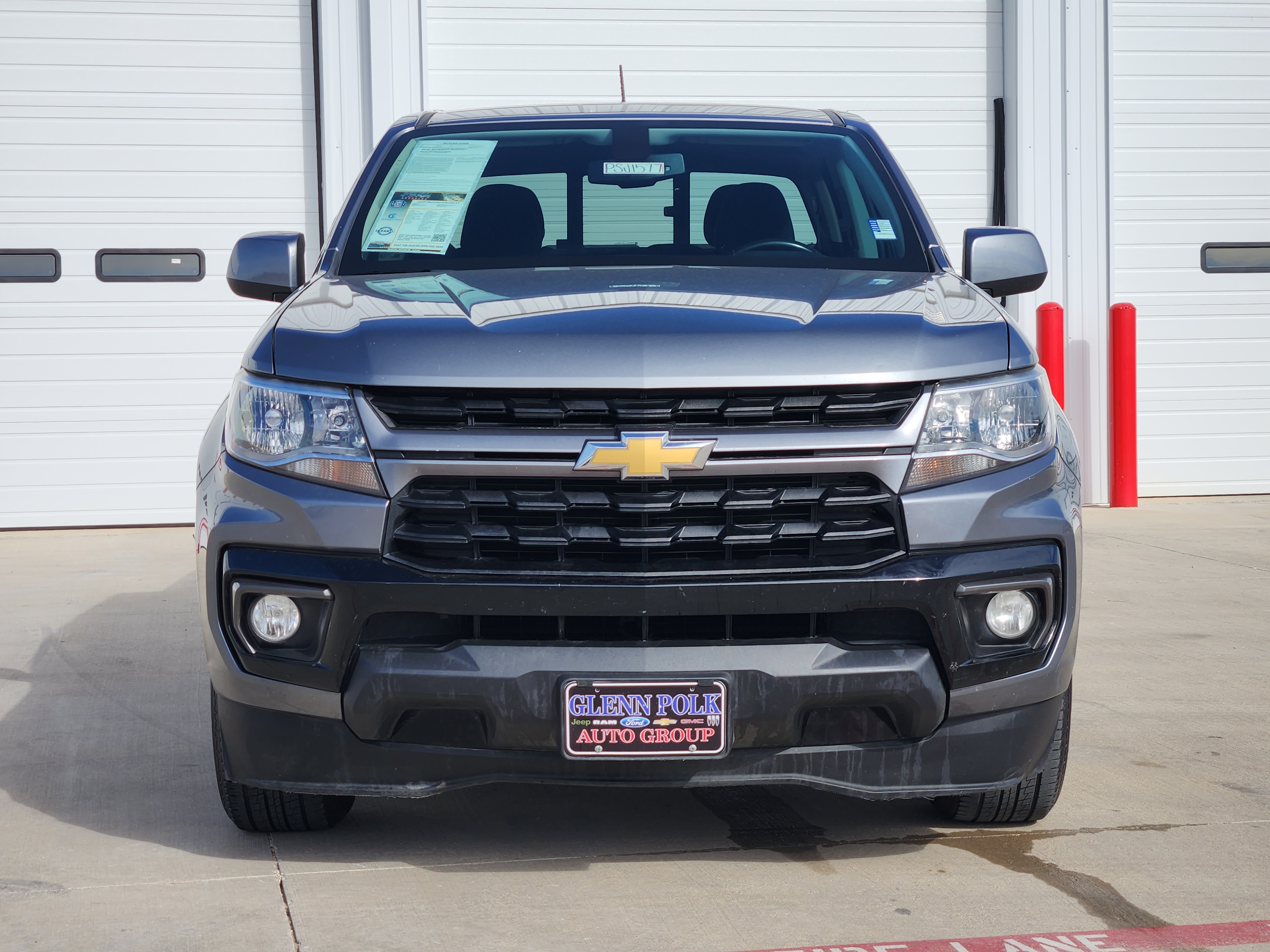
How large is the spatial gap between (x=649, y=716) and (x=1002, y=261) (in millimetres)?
1781

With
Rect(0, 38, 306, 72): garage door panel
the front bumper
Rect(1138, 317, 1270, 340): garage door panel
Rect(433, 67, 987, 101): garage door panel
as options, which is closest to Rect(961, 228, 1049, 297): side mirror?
the front bumper

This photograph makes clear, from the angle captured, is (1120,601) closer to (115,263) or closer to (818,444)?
(818,444)

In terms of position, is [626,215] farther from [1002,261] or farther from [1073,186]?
[1073,186]

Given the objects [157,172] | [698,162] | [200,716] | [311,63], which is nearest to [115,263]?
[157,172]

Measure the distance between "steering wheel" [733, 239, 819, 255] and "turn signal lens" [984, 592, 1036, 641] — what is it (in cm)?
126

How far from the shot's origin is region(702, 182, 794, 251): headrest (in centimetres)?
391

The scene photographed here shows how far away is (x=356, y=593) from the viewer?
278 centimetres

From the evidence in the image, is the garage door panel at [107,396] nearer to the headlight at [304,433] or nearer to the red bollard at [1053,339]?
the red bollard at [1053,339]

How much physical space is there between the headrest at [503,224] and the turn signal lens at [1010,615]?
1.53m

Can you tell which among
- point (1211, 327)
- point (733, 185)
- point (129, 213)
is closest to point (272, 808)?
point (733, 185)

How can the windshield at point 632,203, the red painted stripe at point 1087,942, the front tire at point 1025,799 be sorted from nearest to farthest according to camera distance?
the red painted stripe at point 1087,942
the front tire at point 1025,799
the windshield at point 632,203

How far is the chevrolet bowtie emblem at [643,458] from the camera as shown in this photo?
274 centimetres

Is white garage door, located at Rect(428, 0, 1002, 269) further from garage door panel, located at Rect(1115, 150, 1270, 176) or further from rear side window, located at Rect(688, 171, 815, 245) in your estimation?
rear side window, located at Rect(688, 171, 815, 245)

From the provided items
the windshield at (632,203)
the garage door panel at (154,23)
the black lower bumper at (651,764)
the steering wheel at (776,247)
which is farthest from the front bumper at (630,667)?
the garage door panel at (154,23)
